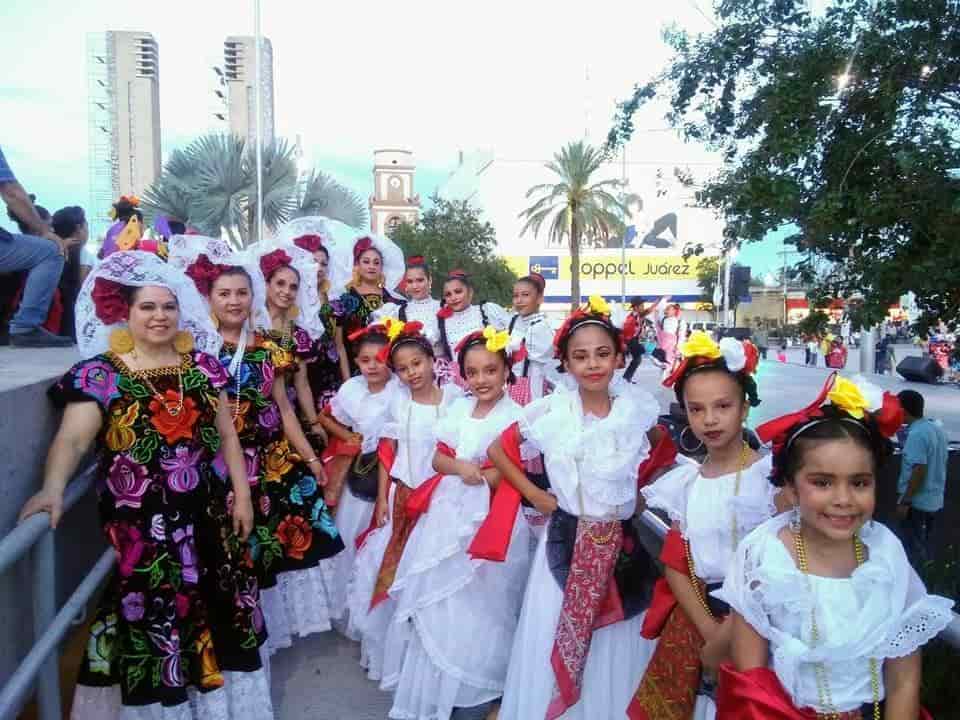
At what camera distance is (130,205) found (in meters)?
6.14

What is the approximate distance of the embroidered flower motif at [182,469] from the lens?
120 inches

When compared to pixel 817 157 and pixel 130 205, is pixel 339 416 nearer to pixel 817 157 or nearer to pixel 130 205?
pixel 130 205

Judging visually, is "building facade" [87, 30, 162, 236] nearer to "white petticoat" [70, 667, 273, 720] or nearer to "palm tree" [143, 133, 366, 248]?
"palm tree" [143, 133, 366, 248]

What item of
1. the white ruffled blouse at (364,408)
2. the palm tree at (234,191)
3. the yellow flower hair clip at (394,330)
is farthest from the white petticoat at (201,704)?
the palm tree at (234,191)

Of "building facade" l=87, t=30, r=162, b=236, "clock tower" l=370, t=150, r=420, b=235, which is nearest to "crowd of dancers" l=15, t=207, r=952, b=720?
"building facade" l=87, t=30, r=162, b=236

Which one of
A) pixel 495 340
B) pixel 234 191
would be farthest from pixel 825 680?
pixel 234 191

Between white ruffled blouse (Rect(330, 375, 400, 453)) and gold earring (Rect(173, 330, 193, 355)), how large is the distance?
54.1 inches

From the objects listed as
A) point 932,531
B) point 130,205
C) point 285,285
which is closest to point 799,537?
point 285,285

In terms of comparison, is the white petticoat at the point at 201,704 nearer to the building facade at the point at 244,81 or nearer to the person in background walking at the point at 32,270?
the person in background walking at the point at 32,270

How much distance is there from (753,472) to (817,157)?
11.4ft

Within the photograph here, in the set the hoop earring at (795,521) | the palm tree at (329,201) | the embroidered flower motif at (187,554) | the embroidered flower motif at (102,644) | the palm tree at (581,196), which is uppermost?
the palm tree at (581,196)

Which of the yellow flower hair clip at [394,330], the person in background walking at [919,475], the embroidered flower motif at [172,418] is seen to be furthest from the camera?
the person in background walking at [919,475]

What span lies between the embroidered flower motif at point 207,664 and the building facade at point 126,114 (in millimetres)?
80654

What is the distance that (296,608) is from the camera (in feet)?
13.9
